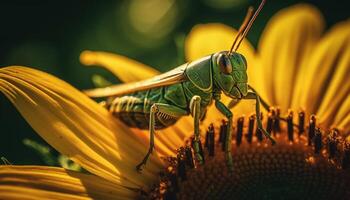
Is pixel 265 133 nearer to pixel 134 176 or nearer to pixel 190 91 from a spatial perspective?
pixel 190 91

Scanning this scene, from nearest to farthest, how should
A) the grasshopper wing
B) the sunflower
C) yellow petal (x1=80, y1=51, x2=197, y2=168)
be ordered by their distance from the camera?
1. the sunflower
2. the grasshopper wing
3. yellow petal (x1=80, y1=51, x2=197, y2=168)

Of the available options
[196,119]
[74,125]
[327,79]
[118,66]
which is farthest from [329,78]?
[74,125]

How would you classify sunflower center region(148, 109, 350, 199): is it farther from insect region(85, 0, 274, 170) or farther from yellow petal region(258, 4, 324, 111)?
yellow petal region(258, 4, 324, 111)

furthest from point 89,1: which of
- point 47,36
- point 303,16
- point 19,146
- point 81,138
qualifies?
point 81,138

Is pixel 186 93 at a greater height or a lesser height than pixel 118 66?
lesser

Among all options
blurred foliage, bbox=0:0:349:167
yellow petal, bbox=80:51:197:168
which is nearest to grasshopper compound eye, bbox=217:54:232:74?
yellow petal, bbox=80:51:197:168

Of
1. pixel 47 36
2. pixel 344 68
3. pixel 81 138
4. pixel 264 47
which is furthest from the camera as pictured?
pixel 47 36

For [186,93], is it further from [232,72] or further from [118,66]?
[118,66]

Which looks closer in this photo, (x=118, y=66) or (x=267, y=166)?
(x=267, y=166)
